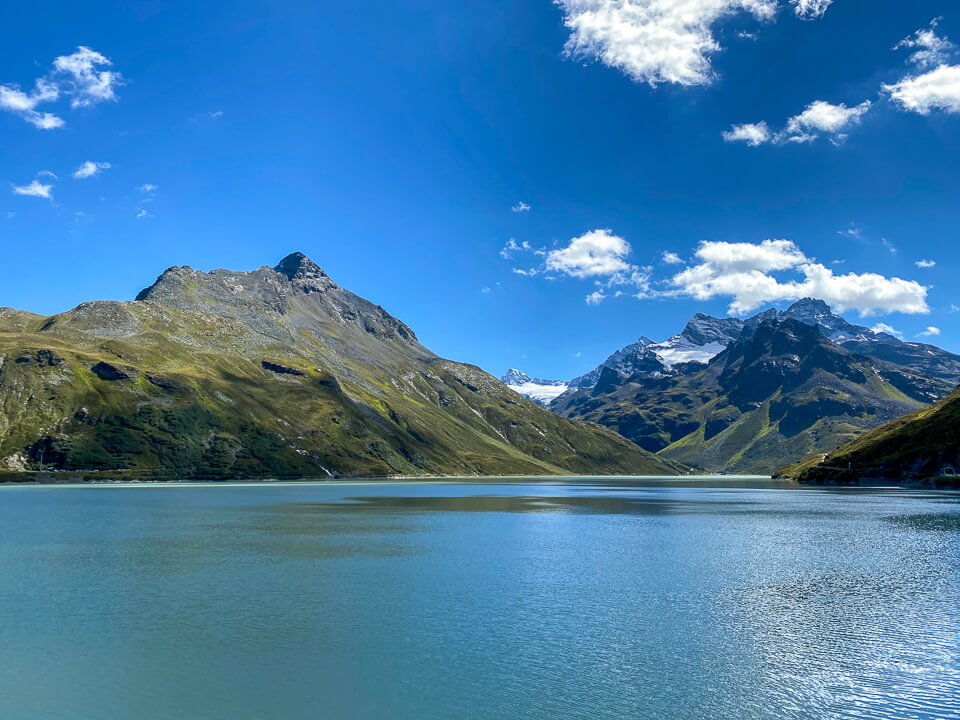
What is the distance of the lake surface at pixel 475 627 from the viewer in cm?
3241

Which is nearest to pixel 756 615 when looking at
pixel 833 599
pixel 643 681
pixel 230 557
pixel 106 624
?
pixel 833 599

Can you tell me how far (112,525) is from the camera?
360 ft

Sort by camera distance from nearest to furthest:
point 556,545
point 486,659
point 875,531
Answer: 1. point 486,659
2. point 556,545
3. point 875,531

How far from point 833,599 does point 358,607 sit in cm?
4011

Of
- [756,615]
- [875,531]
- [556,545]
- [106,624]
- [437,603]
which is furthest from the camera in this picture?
[875,531]

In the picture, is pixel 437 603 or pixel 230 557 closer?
pixel 437 603

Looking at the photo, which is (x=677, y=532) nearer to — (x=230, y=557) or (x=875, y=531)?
(x=875, y=531)

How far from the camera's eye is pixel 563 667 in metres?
37.6

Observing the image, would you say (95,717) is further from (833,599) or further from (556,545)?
(556,545)

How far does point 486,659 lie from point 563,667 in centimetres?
466

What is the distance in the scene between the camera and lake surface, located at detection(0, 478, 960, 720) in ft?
106

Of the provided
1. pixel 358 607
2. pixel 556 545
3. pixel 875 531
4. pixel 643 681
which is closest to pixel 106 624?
pixel 358 607

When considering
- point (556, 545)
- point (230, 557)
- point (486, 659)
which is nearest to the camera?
point (486, 659)

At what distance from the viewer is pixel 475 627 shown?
1812 inches
